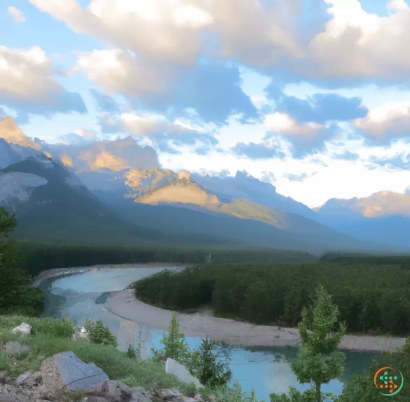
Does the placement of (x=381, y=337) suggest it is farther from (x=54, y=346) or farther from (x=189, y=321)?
(x=54, y=346)

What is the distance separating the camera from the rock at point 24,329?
1735 cm

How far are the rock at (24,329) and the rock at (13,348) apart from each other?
1.99 meters

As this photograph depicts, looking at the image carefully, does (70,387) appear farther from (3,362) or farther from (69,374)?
(3,362)

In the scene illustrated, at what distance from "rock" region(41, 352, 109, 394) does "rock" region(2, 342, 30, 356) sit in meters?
1.96

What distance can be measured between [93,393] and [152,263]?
159697mm

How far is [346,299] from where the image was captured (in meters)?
58.1

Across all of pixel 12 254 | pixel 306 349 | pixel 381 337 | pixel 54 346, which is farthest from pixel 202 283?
pixel 54 346

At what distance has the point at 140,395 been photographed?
39.8 ft

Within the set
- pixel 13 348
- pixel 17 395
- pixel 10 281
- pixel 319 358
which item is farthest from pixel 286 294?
pixel 17 395

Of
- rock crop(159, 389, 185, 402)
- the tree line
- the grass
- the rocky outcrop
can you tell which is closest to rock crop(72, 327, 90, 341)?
the grass

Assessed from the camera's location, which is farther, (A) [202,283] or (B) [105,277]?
(B) [105,277]

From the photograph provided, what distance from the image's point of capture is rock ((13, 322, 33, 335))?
17.4 metres

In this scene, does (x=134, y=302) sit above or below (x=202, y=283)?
below

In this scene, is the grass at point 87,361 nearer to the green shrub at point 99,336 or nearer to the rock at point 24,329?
the rock at point 24,329
